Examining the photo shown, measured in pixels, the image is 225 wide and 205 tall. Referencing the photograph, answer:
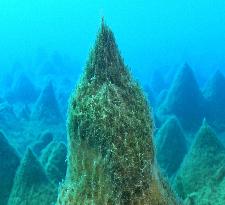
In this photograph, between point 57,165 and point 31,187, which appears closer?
point 31,187

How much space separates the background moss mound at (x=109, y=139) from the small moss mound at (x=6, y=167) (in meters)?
5.22

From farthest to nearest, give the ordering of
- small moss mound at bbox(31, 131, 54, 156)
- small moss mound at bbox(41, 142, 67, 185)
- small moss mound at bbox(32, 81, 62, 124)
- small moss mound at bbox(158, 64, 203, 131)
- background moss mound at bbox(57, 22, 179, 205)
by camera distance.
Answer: small moss mound at bbox(32, 81, 62, 124) → small moss mound at bbox(158, 64, 203, 131) → small moss mound at bbox(31, 131, 54, 156) → small moss mound at bbox(41, 142, 67, 185) → background moss mound at bbox(57, 22, 179, 205)

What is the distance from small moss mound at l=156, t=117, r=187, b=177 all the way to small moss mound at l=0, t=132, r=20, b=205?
3901mm

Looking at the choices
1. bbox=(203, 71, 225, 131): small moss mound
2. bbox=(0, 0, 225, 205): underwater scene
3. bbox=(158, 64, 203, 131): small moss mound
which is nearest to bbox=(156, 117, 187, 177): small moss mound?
bbox=(0, 0, 225, 205): underwater scene

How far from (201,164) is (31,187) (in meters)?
3.23

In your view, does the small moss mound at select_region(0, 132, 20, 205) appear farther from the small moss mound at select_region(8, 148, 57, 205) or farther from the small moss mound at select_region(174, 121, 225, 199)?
the small moss mound at select_region(174, 121, 225, 199)

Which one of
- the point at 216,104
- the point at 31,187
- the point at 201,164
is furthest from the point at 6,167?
the point at 216,104

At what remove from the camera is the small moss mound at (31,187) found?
891 cm

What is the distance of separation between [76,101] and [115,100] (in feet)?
1.31

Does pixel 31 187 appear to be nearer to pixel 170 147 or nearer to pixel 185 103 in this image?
pixel 170 147

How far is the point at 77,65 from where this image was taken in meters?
56.1

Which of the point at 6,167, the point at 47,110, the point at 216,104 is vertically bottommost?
the point at 6,167

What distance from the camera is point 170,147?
44.1 ft

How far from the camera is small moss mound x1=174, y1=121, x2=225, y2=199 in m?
9.58
